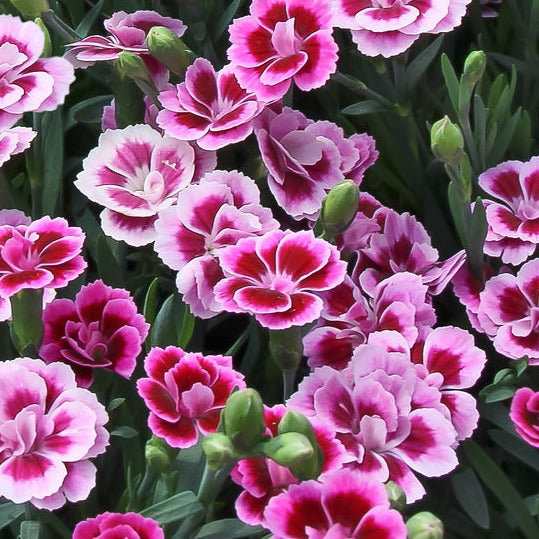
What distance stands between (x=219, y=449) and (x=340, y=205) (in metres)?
0.27

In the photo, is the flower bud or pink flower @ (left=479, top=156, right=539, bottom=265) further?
pink flower @ (left=479, top=156, right=539, bottom=265)

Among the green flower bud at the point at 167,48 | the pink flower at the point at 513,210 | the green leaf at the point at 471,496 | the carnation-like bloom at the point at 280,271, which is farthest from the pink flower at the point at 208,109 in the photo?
the green leaf at the point at 471,496

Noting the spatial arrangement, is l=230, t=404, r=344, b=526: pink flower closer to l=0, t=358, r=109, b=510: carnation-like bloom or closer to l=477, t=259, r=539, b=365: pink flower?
l=0, t=358, r=109, b=510: carnation-like bloom

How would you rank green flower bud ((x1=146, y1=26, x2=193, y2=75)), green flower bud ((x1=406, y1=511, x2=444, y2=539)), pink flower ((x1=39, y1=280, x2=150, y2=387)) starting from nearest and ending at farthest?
green flower bud ((x1=406, y1=511, x2=444, y2=539)) → pink flower ((x1=39, y1=280, x2=150, y2=387)) → green flower bud ((x1=146, y1=26, x2=193, y2=75))

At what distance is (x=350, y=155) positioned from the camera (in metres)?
0.94

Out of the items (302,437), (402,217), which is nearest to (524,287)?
(402,217)

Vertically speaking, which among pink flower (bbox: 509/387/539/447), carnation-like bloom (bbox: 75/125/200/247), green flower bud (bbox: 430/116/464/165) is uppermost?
green flower bud (bbox: 430/116/464/165)

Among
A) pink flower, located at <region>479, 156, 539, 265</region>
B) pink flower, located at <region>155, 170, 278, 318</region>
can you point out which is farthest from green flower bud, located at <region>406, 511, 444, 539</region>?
pink flower, located at <region>479, 156, 539, 265</region>

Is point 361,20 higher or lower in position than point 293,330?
higher

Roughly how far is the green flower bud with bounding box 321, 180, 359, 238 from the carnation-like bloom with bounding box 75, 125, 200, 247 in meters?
0.14

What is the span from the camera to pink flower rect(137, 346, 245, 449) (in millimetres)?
710

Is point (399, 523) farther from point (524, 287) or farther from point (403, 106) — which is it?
point (403, 106)

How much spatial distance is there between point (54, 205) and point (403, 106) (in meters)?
0.38

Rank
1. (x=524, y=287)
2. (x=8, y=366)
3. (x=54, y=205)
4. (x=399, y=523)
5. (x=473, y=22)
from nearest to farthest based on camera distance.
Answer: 1. (x=399, y=523)
2. (x=8, y=366)
3. (x=524, y=287)
4. (x=54, y=205)
5. (x=473, y=22)
